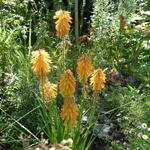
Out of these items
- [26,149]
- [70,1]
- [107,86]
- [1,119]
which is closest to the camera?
[26,149]

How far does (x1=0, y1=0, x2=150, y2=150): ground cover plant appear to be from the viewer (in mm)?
2750

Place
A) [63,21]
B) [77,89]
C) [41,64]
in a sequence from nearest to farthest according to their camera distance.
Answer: [41,64]
[63,21]
[77,89]

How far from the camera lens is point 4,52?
4.27 m

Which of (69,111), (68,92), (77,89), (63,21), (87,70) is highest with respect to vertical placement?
(63,21)

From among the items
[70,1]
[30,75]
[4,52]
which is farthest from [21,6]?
[30,75]

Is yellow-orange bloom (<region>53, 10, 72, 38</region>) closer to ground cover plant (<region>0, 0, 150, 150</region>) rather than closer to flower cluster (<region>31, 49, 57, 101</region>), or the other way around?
ground cover plant (<region>0, 0, 150, 150</region>)

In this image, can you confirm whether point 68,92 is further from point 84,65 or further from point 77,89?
point 77,89

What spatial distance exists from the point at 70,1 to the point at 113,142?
9.96 feet

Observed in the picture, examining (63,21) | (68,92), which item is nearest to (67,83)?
(68,92)

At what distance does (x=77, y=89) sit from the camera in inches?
163

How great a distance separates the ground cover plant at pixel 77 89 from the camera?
275 cm

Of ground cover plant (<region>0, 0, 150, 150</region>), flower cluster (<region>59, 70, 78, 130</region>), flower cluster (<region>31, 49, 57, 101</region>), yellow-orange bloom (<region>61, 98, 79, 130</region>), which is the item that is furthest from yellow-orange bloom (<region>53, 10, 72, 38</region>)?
yellow-orange bloom (<region>61, 98, 79, 130</region>)

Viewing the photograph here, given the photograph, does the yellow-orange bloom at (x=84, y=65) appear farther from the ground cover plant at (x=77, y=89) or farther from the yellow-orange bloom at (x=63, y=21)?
the yellow-orange bloom at (x=63, y=21)

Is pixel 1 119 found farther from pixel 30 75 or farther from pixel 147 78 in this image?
pixel 147 78
